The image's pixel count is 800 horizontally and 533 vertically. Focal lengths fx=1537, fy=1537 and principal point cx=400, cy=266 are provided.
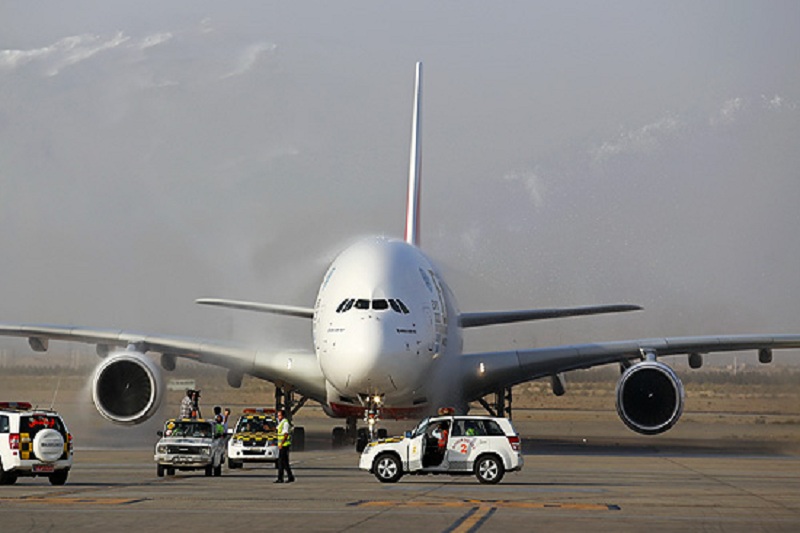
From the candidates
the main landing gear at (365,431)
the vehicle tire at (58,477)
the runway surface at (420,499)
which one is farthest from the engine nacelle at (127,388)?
the vehicle tire at (58,477)

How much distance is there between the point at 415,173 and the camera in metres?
54.3

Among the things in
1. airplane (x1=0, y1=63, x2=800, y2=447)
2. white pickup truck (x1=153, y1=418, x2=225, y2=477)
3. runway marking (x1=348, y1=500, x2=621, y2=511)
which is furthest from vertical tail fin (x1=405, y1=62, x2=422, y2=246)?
runway marking (x1=348, y1=500, x2=621, y2=511)

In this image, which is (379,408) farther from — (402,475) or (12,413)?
(12,413)

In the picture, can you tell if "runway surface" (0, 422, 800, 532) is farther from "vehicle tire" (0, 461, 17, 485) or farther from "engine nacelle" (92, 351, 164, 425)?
"engine nacelle" (92, 351, 164, 425)

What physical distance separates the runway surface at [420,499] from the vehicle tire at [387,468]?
0.25m

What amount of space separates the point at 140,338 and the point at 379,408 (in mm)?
8266

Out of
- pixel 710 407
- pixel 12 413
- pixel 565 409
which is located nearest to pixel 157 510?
pixel 12 413

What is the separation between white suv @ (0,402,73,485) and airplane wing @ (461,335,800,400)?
1765cm

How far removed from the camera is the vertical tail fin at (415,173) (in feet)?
170

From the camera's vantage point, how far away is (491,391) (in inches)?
1865

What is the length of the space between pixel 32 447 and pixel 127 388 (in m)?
14.2

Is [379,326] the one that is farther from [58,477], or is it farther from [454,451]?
[58,477]

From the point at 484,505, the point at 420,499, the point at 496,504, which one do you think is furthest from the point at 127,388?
the point at 484,505

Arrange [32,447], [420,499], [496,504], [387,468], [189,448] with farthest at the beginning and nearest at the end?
1. [189,448]
2. [387,468]
3. [32,447]
4. [420,499]
5. [496,504]
